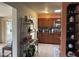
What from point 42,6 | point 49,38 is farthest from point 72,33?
point 42,6

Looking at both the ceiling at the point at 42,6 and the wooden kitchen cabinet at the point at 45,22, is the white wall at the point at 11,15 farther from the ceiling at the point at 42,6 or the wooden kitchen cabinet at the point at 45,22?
the wooden kitchen cabinet at the point at 45,22

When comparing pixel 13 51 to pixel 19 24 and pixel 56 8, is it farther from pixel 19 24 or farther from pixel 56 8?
pixel 56 8

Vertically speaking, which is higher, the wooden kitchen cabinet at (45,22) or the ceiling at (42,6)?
the ceiling at (42,6)

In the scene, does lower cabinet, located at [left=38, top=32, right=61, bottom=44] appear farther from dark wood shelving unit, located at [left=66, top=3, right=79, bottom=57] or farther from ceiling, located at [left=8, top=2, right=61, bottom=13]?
ceiling, located at [left=8, top=2, right=61, bottom=13]

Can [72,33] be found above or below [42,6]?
below

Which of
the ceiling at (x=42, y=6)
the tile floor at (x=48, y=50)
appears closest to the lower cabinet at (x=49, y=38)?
the tile floor at (x=48, y=50)

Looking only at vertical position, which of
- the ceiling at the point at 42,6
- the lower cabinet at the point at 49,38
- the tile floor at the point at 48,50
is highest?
the ceiling at the point at 42,6

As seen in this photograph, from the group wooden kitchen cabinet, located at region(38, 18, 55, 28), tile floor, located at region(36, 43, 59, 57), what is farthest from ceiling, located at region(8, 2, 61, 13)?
tile floor, located at region(36, 43, 59, 57)

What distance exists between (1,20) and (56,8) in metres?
0.60

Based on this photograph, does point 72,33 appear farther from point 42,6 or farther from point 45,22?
point 42,6

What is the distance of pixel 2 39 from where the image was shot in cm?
146

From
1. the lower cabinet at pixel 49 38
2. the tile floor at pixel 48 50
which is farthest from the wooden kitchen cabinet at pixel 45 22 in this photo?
the tile floor at pixel 48 50

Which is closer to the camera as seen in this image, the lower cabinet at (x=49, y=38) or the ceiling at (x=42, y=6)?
the ceiling at (x=42, y=6)

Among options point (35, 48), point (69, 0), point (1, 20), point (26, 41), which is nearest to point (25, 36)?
point (26, 41)
